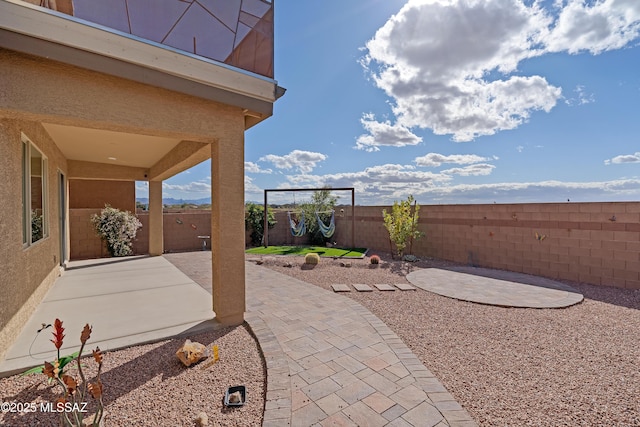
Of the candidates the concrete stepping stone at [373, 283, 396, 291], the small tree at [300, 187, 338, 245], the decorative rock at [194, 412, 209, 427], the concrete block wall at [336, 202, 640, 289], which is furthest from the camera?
the small tree at [300, 187, 338, 245]

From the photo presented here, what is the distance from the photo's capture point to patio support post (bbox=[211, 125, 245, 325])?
3783 millimetres

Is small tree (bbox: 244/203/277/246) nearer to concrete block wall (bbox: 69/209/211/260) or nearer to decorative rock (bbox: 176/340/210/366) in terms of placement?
concrete block wall (bbox: 69/209/211/260)

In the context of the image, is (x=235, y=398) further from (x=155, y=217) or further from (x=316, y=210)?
(x=316, y=210)

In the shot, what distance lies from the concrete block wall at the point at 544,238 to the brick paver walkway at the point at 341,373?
5959mm

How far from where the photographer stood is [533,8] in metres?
5.85

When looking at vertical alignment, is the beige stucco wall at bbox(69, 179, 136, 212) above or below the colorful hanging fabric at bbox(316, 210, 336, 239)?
above

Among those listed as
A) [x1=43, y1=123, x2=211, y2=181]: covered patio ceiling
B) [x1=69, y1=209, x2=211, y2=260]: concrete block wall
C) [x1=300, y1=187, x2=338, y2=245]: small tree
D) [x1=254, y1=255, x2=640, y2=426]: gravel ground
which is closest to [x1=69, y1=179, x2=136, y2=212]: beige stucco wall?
[x1=69, y1=209, x2=211, y2=260]: concrete block wall

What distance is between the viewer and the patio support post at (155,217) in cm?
969

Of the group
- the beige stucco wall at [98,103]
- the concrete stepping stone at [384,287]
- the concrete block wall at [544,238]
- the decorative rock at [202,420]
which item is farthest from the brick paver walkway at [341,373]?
the concrete block wall at [544,238]

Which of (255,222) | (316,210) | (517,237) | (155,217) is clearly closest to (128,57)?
(155,217)

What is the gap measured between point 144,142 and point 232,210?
3370mm

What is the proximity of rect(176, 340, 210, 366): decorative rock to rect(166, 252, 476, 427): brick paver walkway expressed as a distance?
0.67 meters

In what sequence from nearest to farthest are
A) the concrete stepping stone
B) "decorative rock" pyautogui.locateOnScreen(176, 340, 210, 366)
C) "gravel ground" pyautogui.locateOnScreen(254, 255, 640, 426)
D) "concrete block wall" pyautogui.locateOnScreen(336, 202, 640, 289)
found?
"gravel ground" pyautogui.locateOnScreen(254, 255, 640, 426)
"decorative rock" pyautogui.locateOnScreen(176, 340, 210, 366)
the concrete stepping stone
"concrete block wall" pyautogui.locateOnScreen(336, 202, 640, 289)

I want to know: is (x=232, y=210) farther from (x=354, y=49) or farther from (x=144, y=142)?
(x=354, y=49)
